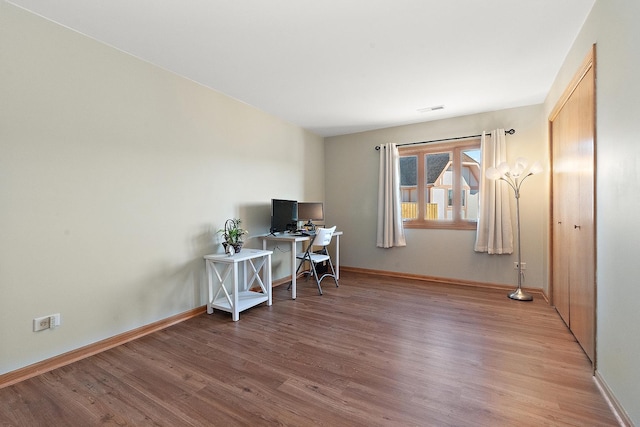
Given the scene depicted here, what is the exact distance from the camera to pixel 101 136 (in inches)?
92.3

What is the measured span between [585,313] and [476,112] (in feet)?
9.57

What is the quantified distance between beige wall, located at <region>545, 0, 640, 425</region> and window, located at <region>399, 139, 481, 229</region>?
2.39 meters

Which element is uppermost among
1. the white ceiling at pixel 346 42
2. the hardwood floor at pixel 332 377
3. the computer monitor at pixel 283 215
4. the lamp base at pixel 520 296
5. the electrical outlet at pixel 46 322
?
the white ceiling at pixel 346 42

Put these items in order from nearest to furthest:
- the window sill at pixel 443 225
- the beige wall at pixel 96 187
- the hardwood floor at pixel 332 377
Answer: the hardwood floor at pixel 332 377 < the beige wall at pixel 96 187 < the window sill at pixel 443 225

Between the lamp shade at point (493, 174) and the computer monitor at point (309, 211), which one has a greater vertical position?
the lamp shade at point (493, 174)

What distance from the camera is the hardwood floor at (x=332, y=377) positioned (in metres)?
1.57

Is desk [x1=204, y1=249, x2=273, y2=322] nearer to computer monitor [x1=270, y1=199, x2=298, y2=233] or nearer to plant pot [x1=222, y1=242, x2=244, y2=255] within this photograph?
plant pot [x1=222, y1=242, x2=244, y2=255]

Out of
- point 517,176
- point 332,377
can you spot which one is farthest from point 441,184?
point 332,377

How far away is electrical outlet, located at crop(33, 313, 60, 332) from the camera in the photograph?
2006 mm

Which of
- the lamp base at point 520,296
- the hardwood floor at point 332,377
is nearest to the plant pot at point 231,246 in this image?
the hardwood floor at point 332,377

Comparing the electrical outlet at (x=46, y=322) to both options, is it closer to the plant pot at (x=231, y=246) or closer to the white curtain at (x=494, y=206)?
the plant pot at (x=231, y=246)

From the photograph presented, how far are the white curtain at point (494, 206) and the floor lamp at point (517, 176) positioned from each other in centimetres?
12

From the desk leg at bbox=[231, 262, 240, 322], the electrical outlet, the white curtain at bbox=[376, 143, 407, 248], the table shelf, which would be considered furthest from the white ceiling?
the table shelf

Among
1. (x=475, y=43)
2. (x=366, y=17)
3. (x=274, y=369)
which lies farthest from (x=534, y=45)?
(x=274, y=369)
